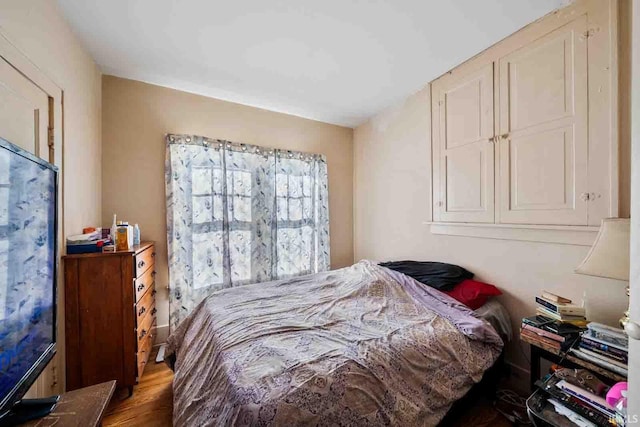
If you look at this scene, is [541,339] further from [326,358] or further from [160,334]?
[160,334]

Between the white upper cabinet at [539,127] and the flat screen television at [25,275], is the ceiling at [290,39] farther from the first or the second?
the flat screen television at [25,275]

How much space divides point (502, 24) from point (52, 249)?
9.61 feet

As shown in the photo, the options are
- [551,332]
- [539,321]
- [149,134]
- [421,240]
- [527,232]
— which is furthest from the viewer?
[421,240]

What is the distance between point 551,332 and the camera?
4.52 ft

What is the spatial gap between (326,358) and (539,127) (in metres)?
2.05

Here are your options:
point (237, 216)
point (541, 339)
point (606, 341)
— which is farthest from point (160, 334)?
point (606, 341)

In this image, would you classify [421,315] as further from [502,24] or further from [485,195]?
[502,24]

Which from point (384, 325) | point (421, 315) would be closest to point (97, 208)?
point (384, 325)

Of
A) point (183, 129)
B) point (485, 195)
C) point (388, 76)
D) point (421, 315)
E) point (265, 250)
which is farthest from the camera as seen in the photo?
point (265, 250)

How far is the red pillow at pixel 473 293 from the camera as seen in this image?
184 centimetres

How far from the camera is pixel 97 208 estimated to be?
7.20 ft

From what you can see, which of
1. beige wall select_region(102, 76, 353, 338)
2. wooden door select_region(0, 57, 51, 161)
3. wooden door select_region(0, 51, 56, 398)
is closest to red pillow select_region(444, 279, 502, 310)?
beige wall select_region(102, 76, 353, 338)

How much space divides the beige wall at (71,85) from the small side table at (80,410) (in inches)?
46.8

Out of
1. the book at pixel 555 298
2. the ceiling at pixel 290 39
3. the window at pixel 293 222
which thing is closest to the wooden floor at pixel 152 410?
the book at pixel 555 298
